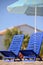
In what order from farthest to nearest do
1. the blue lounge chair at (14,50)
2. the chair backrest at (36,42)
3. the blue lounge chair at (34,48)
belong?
the chair backrest at (36,42)
the blue lounge chair at (14,50)
the blue lounge chair at (34,48)

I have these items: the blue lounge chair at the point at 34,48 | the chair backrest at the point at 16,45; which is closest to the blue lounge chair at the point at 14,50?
the chair backrest at the point at 16,45

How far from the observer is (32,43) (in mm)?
6895

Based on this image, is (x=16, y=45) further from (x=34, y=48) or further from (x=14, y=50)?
(x=34, y=48)

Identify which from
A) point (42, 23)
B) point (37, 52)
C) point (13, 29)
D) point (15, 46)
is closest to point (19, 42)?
point (15, 46)

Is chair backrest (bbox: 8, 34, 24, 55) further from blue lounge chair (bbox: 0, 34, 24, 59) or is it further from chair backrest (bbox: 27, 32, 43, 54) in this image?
chair backrest (bbox: 27, 32, 43, 54)

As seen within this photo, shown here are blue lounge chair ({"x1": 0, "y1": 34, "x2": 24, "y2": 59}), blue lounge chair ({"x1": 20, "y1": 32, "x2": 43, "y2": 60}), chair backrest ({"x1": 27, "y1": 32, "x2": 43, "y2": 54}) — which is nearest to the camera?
blue lounge chair ({"x1": 20, "y1": 32, "x2": 43, "y2": 60})

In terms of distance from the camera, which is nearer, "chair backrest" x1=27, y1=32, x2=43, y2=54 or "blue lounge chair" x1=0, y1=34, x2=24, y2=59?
"blue lounge chair" x1=0, y1=34, x2=24, y2=59

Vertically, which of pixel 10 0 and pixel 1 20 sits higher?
pixel 10 0

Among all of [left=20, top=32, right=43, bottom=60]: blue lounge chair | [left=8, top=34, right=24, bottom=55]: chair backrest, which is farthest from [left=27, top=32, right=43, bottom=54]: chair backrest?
[left=8, top=34, right=24, bottom=55]: chair backrest

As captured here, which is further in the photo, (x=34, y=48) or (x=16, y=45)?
(x=16, y=45)

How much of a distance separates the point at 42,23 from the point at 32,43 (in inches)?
303

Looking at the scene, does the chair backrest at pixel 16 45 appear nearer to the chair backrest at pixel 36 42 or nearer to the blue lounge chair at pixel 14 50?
the blue lounge chair at pixel 14 50

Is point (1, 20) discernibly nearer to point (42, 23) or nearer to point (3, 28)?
point (3, 28)

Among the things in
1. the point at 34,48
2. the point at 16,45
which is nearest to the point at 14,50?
the point at 16,45
